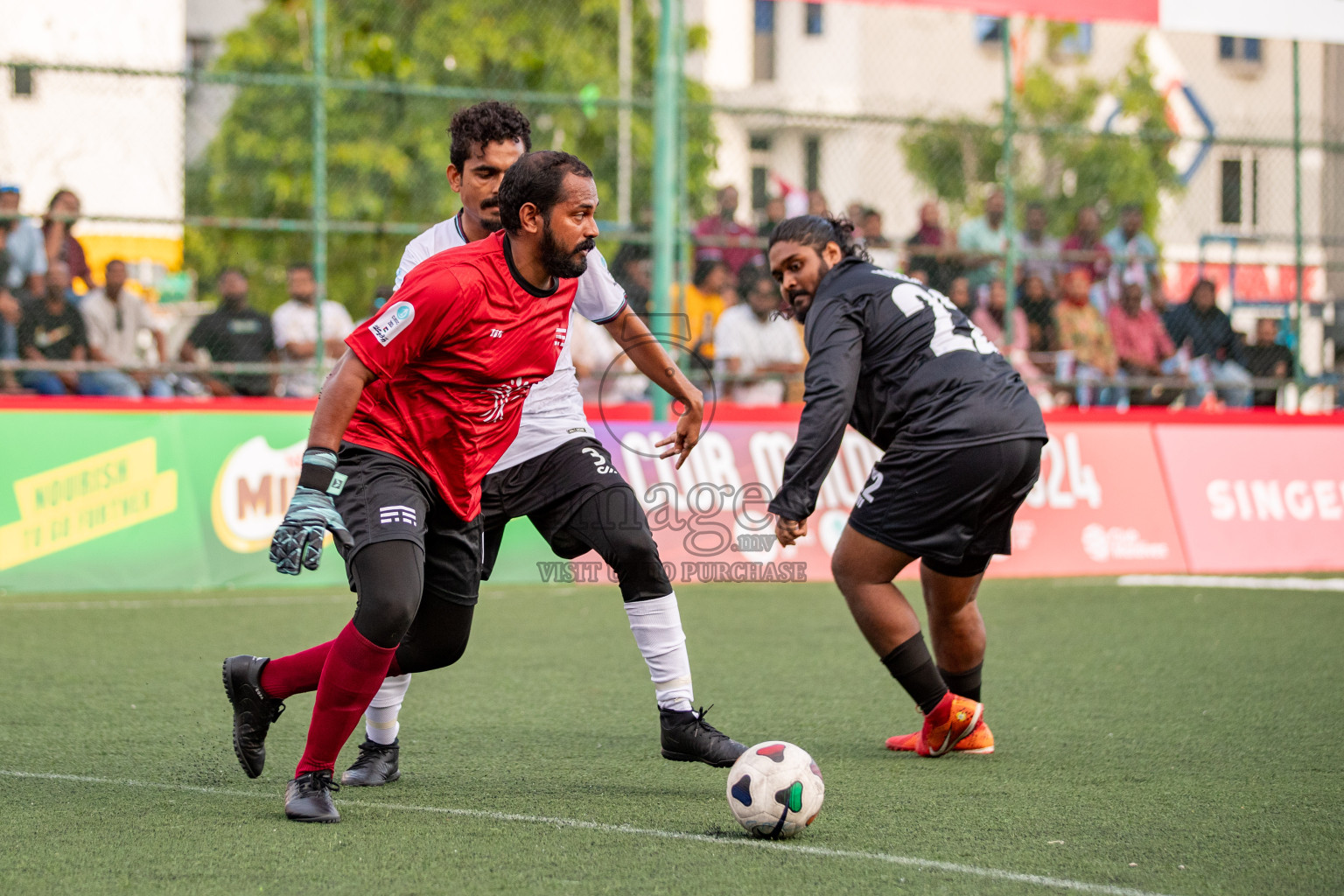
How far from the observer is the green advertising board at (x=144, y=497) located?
10.1 metres

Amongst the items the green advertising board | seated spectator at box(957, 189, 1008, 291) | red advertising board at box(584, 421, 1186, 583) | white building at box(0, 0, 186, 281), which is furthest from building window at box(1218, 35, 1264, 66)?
the green advertising board

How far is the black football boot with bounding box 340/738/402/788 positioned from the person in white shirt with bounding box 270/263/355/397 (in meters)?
7.10

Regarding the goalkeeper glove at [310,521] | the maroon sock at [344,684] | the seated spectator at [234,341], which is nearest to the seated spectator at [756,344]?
the seated spectator at [234,341]

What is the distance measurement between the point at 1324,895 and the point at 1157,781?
4.29 feet

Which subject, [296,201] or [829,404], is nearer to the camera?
[829,404]

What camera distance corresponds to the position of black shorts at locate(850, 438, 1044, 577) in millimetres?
5289

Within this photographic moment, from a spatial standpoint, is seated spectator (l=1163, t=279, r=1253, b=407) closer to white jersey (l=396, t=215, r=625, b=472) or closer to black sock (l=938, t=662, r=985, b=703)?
black sock (l=938, t=662, r=985, b=703)

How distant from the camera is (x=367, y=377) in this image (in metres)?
4.26

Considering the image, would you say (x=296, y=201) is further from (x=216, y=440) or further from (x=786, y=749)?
(x=786, y=749)

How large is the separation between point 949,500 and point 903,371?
490 millimetres

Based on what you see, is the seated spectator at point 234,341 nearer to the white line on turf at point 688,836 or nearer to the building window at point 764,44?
the white line on turf at point 688,836

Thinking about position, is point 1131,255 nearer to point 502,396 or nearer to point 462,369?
point 502,396

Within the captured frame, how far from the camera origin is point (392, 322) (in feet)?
14.0

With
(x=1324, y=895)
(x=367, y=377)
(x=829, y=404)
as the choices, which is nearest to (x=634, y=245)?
(x=829, y=404)
